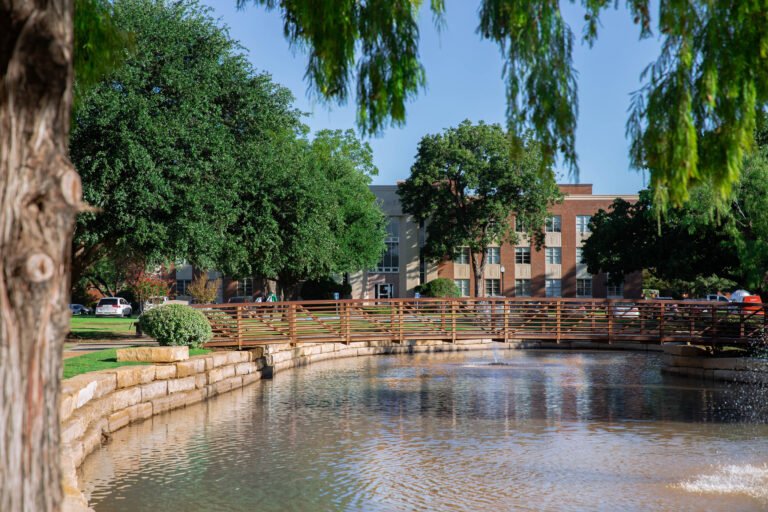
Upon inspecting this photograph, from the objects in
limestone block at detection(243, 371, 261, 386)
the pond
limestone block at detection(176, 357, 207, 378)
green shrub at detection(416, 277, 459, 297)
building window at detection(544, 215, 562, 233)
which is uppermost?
building window at detection(544, 215, 562, 233)

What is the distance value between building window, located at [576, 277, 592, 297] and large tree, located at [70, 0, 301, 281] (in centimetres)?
5036

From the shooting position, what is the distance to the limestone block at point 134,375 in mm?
14602

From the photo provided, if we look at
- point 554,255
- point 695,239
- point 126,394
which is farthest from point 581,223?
point 126,394

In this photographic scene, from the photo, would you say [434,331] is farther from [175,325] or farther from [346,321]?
[175,325]

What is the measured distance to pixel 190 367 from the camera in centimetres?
1789

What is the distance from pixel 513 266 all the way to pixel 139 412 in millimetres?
61398

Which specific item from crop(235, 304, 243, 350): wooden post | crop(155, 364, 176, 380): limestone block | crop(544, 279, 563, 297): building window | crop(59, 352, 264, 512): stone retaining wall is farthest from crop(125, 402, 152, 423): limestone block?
crop(544, 279, 563, 297): building window

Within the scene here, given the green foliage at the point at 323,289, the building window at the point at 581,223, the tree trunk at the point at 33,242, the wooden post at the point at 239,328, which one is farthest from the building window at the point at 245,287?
the tree trunk at the point at 33,242

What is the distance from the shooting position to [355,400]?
18.2 metres

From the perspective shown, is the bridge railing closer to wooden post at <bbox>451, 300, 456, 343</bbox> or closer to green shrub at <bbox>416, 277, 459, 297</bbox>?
wooden post at <bbox>451, 300, 456, 343</bbox>

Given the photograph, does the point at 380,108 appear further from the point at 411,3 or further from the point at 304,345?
the point at 304,345

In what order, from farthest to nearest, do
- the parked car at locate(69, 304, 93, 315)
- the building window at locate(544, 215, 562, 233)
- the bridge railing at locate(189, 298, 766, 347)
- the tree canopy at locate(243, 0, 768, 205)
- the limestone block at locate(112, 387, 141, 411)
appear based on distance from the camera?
1. the building window at locate(544, 215, 562, 233)
2. the parked car at locate(69, 304, 93, 315)
3. the bridge railing at locate(189, 298, 766, 347)
4. the limestone block at locate(112, 387, 141, 411)
5. the tree canopy at locate(243, 0, 768, 205)

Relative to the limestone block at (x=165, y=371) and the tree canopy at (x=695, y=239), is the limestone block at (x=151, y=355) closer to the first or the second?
the limestone block at (x=165, y=371)

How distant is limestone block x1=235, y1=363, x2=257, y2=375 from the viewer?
2127 centimetres
